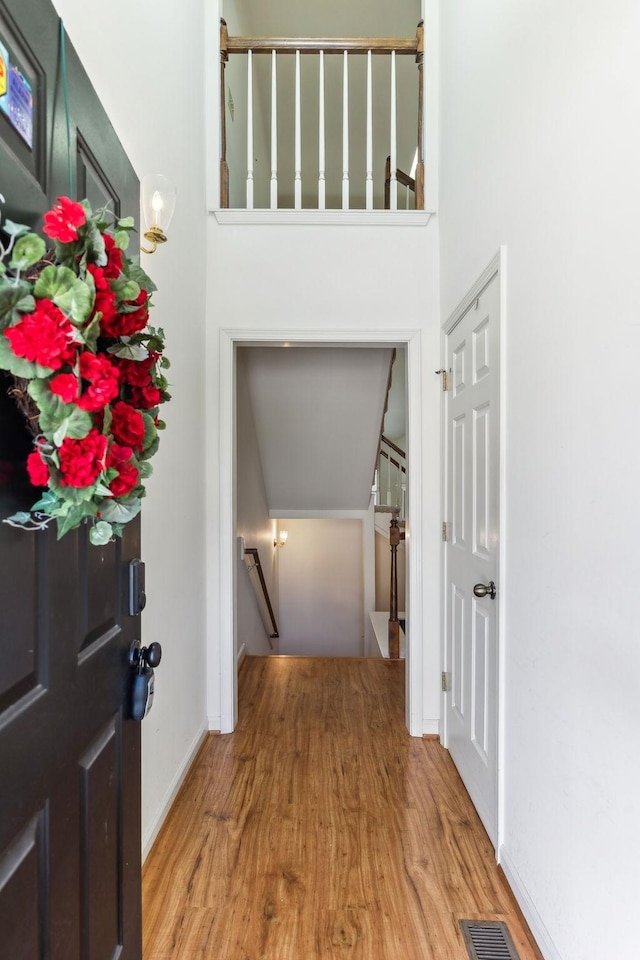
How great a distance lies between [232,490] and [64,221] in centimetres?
215

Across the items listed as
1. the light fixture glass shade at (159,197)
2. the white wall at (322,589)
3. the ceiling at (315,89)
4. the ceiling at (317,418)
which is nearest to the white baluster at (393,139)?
the ceiling at (317,418)

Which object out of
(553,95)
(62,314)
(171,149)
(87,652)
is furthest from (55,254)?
(171,149)

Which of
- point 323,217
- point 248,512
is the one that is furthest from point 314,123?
point 248,512

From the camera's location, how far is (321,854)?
1.83m

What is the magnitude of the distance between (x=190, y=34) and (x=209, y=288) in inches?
45.5

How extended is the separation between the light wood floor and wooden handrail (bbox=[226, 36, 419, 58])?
12.4 ft

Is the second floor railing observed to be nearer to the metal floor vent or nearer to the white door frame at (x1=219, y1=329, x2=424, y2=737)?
the white door frame at (x1=219, y1=329, x2=424, y2=737)

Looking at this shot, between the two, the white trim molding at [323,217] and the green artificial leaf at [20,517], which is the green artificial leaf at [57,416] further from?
the white trim molding at [323,217]

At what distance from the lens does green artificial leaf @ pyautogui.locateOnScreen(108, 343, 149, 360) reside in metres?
0.81

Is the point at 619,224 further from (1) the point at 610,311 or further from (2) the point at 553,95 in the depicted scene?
(2) the point at 553,95

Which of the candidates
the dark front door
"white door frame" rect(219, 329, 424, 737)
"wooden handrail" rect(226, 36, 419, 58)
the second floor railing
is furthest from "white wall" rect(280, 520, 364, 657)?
the dark front door

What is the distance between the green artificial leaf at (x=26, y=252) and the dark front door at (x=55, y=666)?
0.45 ft

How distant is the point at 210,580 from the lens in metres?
2.70

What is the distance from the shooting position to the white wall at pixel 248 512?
3.75 meters
